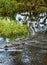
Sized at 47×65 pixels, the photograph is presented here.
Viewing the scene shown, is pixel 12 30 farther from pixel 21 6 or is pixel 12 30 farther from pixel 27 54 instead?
pixel 21 6

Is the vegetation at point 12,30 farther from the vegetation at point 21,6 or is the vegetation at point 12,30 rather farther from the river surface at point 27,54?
the vegetation at point 21,6

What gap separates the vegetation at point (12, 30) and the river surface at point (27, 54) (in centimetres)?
147

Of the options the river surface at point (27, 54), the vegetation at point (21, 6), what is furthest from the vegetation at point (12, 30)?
the vegetation at point (21, 6)

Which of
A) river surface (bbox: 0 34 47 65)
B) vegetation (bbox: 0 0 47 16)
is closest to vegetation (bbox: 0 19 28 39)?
river surface (bbox: 0 34 47 65)

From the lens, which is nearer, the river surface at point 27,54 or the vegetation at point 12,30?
the river surface at point 27,54

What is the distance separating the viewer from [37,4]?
2670cm

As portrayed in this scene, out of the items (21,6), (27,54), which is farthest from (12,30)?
(21,6)

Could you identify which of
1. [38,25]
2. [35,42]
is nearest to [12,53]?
[35,42]

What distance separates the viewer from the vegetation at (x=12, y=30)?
1731 cm

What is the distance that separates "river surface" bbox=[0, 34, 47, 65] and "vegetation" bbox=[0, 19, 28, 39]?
1475 millimetres

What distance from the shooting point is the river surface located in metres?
12.3

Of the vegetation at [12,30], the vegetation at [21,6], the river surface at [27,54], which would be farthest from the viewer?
the vegetation at [21,6]

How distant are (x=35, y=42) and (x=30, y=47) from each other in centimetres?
105

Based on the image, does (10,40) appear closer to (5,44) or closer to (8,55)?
(5,44)
